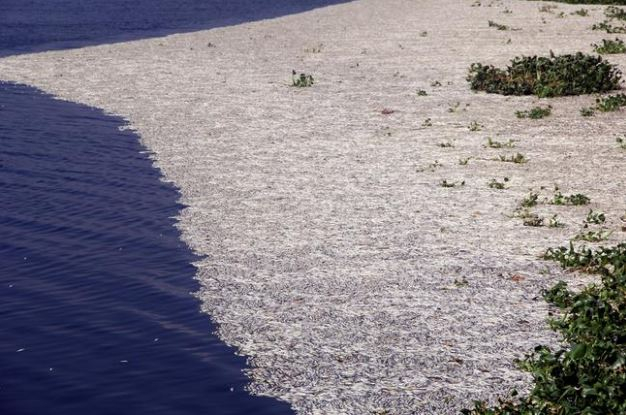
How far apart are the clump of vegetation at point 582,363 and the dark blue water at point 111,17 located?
30.2 m

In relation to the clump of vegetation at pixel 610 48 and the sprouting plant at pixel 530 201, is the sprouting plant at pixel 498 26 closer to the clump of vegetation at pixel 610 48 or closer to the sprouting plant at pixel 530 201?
the clump of vegetation at pixel 610 48

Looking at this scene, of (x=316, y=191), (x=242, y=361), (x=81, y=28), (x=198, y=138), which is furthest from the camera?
(x=81, y=28)

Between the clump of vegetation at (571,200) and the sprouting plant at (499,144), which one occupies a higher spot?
the sprouting plant at (499,144)

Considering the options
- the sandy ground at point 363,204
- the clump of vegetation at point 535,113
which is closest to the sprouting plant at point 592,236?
the sandy ground at point 363,204

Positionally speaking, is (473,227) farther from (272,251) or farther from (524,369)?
(524,369)

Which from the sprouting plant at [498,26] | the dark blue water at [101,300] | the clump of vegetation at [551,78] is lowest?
the dark blue water at [101,300]

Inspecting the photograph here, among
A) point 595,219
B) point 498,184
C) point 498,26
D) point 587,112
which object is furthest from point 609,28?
point 595,219

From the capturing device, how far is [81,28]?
4556cm

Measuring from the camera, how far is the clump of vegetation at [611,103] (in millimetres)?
22297

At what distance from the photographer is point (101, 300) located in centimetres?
1191

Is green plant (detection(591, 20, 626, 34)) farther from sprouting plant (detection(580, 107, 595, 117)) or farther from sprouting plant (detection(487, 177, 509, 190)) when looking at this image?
sprouting plant (detection(487, 177, 509, 190))

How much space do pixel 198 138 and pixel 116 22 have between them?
94.8ft

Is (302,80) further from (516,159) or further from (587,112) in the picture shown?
(516,159)

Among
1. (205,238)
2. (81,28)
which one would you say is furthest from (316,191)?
(81,28)
